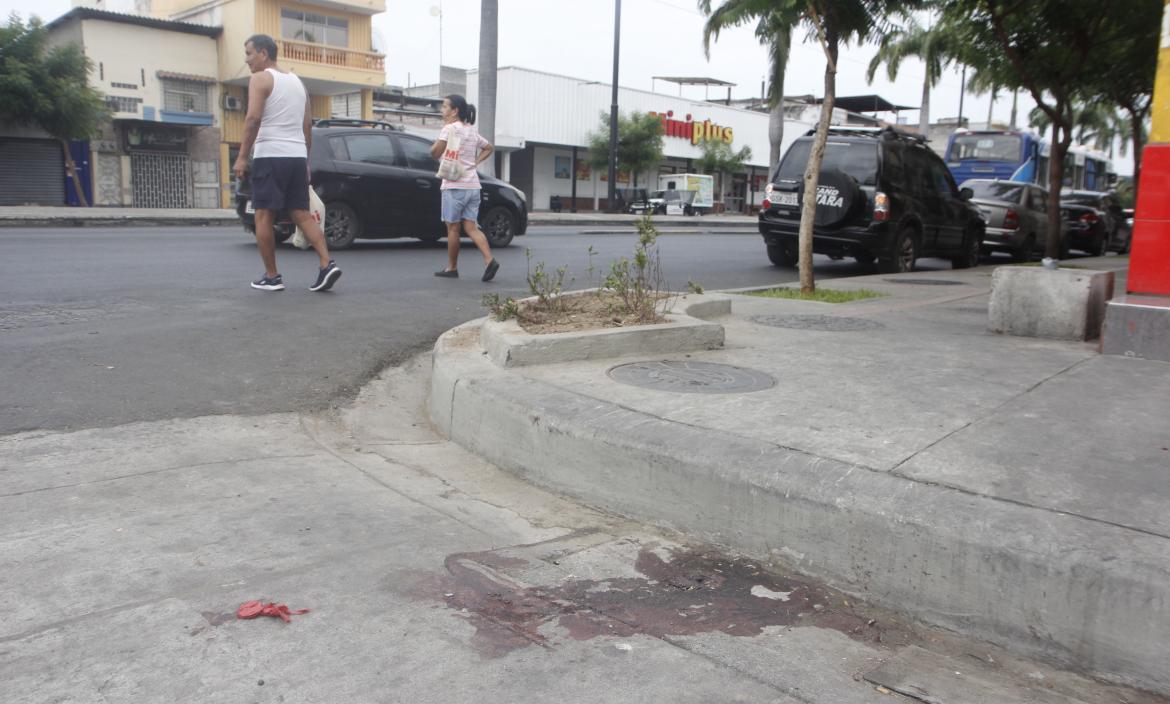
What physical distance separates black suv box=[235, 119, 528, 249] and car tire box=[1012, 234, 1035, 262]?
10.5 meters

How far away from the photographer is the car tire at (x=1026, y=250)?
1661 centimetres

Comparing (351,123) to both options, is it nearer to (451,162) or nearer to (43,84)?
(451,162)

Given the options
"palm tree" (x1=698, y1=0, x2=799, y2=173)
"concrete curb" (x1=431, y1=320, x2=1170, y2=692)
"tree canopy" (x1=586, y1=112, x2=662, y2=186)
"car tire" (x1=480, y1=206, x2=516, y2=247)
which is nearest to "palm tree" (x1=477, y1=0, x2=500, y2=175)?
"palm tree" (x1=698, y1=0, x2=799, y2=173)

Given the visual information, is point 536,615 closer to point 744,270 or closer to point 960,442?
point 960,442

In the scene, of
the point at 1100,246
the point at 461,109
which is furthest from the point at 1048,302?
the point at 1100,246

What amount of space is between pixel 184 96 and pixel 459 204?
99.6ft

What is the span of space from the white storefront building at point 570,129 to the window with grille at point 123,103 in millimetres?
13223

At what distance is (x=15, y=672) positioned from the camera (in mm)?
2213

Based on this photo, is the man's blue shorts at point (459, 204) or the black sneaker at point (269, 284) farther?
the man's blue shorts at point (459, 204)

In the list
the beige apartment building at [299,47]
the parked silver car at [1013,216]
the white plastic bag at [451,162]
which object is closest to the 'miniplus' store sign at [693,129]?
the beige apartment building at [299,47]

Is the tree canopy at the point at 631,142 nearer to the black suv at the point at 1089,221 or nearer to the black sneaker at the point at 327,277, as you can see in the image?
the black suv at the point at 1089,221

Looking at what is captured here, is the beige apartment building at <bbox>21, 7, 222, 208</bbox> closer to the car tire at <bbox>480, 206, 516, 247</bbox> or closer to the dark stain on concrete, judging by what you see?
the car tire at <bbox>480, 206, 516, 247</bbox>

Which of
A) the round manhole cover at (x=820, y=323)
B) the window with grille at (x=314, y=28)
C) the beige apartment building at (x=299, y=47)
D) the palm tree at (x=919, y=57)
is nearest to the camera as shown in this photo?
the round manhole cover at (x=820, y=323)

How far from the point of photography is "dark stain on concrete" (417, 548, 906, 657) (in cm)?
261
